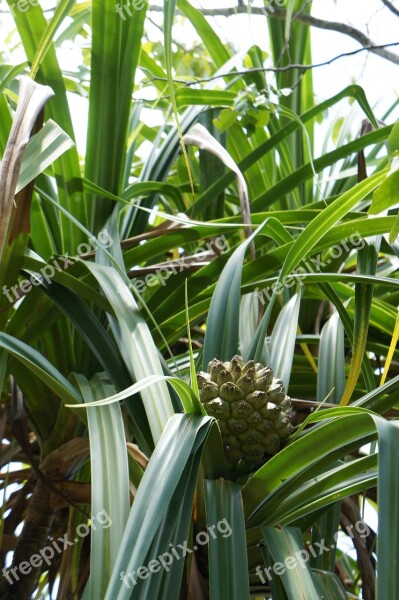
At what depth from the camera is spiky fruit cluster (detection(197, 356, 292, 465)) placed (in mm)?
695

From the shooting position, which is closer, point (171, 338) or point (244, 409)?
point (244, 409)

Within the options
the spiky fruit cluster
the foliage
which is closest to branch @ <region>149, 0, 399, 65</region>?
the foliage

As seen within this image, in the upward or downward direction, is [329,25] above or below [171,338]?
above

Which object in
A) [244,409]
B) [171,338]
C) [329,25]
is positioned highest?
[329,25]

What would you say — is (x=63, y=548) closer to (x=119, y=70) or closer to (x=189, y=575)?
(x=189, y=575)

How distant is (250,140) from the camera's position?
145 cm

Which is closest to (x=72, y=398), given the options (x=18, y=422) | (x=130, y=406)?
(x=130, y=406)

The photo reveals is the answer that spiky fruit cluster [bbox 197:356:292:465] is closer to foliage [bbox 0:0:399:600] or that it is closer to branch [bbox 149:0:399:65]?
foliage [bbox 0:0:399:600]

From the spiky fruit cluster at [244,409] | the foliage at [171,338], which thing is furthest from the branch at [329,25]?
the spiky fruit cluster at [244,409]

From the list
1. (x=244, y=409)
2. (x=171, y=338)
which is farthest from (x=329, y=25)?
(x=244, y=409)

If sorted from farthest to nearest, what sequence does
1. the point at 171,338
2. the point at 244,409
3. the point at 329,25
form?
1. the point at 329,25
2. the point at 171,338
3. the point at 244,409

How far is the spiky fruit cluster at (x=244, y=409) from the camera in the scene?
69cm

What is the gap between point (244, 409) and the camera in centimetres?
69

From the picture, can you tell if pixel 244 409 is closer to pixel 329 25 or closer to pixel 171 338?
pixel 171 338
